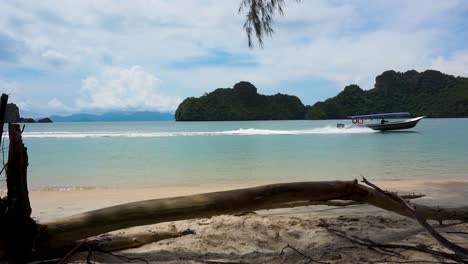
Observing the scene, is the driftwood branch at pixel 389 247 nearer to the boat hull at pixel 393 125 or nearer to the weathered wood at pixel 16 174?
the weathered wood at pixel 16 174

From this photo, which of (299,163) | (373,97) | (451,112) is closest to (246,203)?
(299,163)

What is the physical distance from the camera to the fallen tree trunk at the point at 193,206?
3.32m

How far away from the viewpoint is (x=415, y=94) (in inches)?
3474

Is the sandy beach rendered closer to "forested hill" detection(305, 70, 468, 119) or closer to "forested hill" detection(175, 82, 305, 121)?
"forested hill" detection(305, 70, 468, 119)

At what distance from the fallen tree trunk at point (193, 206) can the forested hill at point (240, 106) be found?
103205 millimetres

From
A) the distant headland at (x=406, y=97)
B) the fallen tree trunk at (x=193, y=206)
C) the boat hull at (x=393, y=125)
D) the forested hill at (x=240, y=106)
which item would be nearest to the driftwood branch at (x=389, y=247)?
the fallen tree trunk at (x=193, y=206)

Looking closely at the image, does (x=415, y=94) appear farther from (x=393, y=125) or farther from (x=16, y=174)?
(x=16, y=174)

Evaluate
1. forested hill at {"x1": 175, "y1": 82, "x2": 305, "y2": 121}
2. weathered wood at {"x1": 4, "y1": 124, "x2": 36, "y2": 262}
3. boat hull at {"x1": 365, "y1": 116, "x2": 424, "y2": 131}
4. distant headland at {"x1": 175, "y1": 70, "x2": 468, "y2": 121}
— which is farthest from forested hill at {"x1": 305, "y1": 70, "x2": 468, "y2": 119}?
weathered wood at {"x1": 4, "y1": 124, "x2": 36, "y2": 262}

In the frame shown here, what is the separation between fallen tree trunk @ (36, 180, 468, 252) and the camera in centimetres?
332

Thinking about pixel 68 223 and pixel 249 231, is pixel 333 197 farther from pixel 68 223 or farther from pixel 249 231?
pixel 68 223

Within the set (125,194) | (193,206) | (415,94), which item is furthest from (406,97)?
(193,206)

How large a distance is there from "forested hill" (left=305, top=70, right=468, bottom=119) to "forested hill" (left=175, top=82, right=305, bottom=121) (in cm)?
2415

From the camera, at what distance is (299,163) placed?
46.4ft

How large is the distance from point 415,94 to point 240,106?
131ft
